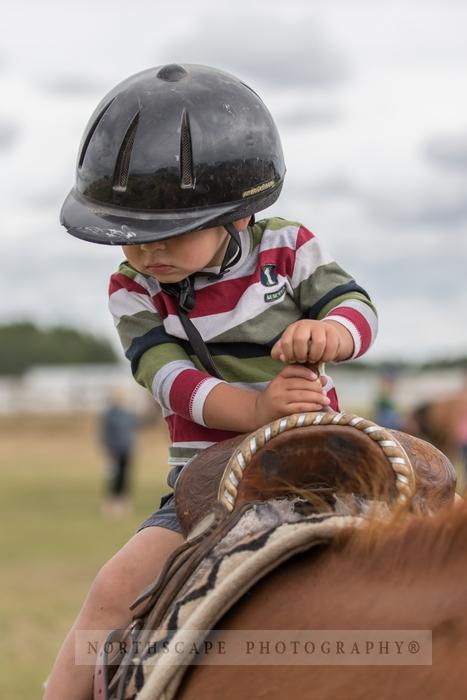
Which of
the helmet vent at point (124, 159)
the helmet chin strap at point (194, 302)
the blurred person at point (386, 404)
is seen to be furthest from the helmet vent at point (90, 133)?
the blurred person at point (386, 404)

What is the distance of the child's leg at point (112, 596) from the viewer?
8.13ft

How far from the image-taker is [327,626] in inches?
79.2

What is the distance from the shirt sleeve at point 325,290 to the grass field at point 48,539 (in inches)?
212

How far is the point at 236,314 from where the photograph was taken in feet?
9.12

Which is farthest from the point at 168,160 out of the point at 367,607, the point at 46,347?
the point at 46,347

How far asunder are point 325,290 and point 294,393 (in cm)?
42

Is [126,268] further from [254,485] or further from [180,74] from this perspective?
[254,485]

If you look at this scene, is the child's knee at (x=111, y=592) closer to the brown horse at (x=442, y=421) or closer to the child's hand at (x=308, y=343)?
the child's hand at (x=308, y=343)

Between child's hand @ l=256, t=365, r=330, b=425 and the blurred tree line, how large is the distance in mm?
68997

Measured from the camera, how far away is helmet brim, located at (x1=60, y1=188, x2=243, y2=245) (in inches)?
100

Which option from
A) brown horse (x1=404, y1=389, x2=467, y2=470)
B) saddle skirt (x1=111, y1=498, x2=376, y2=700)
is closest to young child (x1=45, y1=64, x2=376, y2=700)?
saddle skirt (x1=111, y1=498, x2=376, y2=700)

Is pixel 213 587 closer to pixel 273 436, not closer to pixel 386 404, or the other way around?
pixel 273 436

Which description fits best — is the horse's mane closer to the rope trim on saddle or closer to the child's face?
the rope trim on saddle

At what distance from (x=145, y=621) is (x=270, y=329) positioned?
858 mm
